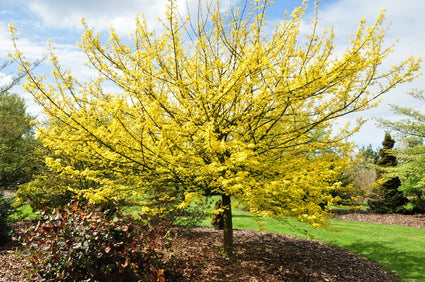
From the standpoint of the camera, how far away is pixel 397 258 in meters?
8.25

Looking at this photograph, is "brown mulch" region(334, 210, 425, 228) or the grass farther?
"brown mulch" region(334, 210, 425, 228)

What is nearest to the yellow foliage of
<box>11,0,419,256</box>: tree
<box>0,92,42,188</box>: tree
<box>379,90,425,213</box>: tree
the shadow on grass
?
<box>11,0,419,256</box>: tree

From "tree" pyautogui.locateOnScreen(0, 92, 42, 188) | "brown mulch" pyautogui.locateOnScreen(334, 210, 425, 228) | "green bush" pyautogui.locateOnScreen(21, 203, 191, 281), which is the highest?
"tree" pyautogui.locateOnScreen(0, 92, 42, 188)

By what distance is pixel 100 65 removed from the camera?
16.9ft

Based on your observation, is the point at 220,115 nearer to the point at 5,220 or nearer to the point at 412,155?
the point at 5,220

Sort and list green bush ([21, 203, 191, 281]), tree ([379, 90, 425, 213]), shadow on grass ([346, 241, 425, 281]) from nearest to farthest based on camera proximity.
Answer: green bush ([21, 203, 191, 281]) → shadow on grass ([346, 241, 425, 281]) → tree ([379, 90, 425, 213])

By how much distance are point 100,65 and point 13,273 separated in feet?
14.5

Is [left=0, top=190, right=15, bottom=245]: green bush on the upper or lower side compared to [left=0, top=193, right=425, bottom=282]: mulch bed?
upper

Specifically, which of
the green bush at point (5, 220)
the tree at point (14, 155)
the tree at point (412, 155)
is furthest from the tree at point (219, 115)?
the tree at point (412, 155)

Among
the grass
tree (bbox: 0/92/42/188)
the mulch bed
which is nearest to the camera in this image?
the mulch bed

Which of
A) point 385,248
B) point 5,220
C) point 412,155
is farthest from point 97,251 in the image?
point 412,155

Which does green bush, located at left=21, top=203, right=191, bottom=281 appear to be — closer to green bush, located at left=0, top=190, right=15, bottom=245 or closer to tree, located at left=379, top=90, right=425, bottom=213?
green bush, located at left=0, top=190, right=15, bottom=245

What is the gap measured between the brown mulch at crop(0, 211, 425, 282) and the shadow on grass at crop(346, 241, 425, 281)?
18.9 inches

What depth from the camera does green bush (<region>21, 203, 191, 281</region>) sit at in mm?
3984
